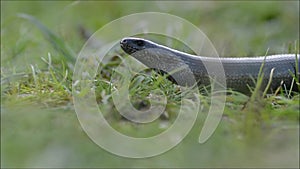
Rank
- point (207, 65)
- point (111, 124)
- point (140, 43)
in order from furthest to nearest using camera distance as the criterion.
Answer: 1. point (140, 43)
2. point (207, 65)
3. point (111, 124)

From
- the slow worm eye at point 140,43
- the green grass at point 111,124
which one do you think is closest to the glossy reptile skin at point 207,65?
the slow worm eye at point 140,43

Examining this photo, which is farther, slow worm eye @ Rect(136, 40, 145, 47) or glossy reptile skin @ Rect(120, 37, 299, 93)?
slow worm eye @ Rect(136, 40, 145, 47)

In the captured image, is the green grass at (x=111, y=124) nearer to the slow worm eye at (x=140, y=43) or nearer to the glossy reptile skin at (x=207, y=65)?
the glossy reptile skin at (x=207, y=65)

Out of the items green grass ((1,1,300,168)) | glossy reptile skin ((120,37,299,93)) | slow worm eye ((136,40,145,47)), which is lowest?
green grass ((1,1,300,168))

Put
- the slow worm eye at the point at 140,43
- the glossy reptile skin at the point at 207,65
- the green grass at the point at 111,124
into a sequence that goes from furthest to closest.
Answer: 1. the slow worm eye at the point at 140,43
2. the glossy reptile skin at the point at 207,65
3. the green grass at the point at 111,124

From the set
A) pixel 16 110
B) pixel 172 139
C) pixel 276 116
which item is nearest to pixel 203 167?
pixel 172 139

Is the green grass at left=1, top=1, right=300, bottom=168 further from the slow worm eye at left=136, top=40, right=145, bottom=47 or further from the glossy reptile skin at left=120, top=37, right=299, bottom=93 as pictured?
the slow worm eye at left=136, top=40, right=145, bottom=47

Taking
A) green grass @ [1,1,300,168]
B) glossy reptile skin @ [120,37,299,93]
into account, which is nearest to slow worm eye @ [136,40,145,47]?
glossy reptile skin @ [120,37,299,93]

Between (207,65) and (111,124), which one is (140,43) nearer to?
(207,65)

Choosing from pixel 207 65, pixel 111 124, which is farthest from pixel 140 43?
pixel 111 124
